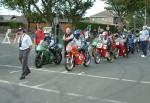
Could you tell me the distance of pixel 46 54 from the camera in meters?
15.9

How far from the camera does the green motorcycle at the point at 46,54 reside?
15469 millimetres

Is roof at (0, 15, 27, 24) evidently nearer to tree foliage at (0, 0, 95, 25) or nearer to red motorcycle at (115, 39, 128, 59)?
tree foliage at (0, 0, 95, 25)

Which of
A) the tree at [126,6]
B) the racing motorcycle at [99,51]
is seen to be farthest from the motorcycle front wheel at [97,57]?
the tree at [126,6]

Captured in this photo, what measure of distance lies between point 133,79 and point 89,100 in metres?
3.76

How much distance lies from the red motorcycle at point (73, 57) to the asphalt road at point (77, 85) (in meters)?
0.26

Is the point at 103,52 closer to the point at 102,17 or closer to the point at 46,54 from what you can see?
the point at 46,54

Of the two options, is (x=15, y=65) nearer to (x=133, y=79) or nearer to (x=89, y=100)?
(x=133, y=79)

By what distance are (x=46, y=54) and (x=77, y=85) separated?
187 inches

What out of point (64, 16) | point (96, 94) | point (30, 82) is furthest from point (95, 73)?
point (64, 16)

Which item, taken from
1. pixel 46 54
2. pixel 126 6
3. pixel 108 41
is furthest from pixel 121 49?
pixel 126 6

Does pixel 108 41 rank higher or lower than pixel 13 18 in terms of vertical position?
lower

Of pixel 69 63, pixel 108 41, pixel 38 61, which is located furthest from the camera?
pixel 108 41

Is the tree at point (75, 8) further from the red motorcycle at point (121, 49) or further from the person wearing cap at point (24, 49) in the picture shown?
the person wearing cap at point (24, 49)

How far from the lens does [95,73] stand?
14031 mm
